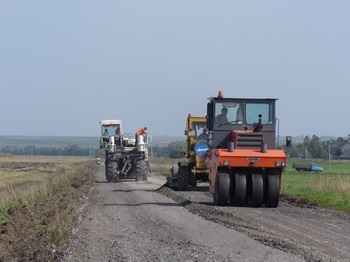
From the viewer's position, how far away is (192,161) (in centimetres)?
2958

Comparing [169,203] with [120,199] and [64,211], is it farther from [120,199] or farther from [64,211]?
[64,211]

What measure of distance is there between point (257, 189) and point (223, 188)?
1.02 m

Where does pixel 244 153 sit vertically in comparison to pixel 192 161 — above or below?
above

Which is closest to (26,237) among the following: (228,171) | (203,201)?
(228,171)

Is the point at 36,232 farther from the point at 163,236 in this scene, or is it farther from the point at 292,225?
the point at 292,225

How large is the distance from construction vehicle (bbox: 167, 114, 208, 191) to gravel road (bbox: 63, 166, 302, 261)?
5621 mm

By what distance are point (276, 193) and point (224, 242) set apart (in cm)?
842

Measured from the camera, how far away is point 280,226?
1717cm

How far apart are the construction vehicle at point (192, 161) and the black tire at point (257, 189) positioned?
5.43m

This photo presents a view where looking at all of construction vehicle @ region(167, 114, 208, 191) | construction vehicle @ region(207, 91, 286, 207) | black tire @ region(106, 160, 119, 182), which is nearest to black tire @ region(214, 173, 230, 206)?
construction vehicle @ region(207, 91, 286, 207)

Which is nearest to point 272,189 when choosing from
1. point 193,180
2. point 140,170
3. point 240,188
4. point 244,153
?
point 240,188

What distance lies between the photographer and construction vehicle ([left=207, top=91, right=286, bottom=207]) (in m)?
21.6

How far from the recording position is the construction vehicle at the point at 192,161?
2832 centimetres

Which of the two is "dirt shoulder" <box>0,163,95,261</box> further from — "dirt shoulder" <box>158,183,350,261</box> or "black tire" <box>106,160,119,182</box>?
"black tire" <box>106,160,119,182</box>
